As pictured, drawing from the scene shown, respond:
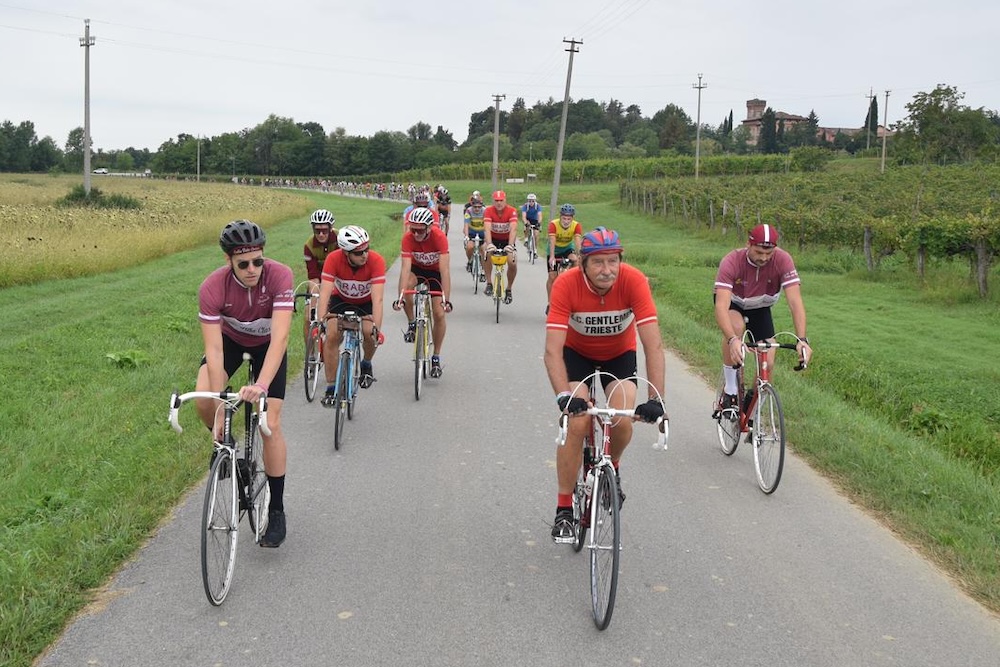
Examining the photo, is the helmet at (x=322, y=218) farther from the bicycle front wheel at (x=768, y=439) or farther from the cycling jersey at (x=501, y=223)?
the cycling jersey at (x=501, y=223)

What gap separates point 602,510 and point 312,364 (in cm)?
566

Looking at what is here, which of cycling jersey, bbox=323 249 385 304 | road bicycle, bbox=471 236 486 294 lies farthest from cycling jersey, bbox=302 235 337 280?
road bicycle, bbox=471 236 486 294

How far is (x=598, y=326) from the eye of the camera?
18.1 feet

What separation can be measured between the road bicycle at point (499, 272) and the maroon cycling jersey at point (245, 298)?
32.4 feet

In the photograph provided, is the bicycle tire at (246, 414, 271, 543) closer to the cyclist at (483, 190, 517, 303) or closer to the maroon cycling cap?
the maroon cycling cap

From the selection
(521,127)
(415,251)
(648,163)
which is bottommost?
(415,251)

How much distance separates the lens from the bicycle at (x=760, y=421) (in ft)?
22.6

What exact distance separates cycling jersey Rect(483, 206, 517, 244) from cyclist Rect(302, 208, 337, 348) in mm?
5652

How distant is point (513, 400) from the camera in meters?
9.78

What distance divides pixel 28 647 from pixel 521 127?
7232 inches

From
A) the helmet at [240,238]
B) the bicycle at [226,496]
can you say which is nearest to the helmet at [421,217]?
the bicycle at [226,496]

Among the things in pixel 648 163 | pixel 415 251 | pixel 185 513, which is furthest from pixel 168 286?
pixel 648 163

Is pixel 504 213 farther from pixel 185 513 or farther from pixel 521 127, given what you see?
pixel 521 127

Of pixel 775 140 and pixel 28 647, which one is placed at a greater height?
pixel 775 140
